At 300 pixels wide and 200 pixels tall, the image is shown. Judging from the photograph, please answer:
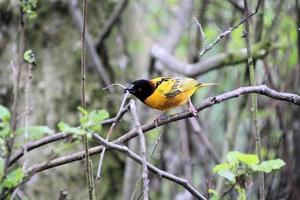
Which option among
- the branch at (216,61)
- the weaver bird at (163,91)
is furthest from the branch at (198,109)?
the branch at (216,61)

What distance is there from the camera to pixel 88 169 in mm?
1548

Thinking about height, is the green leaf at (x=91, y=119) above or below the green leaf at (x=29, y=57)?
below

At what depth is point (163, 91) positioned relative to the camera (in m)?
2.79

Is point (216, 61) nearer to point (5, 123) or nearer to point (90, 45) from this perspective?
point (90, 45)

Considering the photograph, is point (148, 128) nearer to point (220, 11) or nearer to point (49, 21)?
point (49, 21)

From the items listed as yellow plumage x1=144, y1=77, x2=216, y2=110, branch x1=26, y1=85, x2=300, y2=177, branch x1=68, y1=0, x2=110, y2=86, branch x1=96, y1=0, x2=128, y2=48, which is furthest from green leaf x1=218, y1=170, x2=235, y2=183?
branch x1=96, y1=0, x2=128, y2=48

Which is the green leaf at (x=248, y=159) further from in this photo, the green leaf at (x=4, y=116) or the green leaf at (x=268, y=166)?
the green leaf at (x=4, y=116)

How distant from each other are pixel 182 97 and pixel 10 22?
1983mm

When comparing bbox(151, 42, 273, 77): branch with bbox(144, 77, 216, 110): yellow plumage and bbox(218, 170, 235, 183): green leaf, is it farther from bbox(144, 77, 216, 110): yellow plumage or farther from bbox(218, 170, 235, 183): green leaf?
bbox(218, 170, 235, 183): green leaf

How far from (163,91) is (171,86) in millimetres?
54

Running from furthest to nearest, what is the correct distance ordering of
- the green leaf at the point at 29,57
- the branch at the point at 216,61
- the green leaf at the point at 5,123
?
→ the branch at the point at 216,61 < the green leaf at the point at 29,57 < the green leaf at the point at 5,123

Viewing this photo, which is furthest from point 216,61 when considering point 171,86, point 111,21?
point 171,86

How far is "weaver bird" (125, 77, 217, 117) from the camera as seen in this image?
2.67 metres

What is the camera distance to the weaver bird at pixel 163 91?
2674 mm
